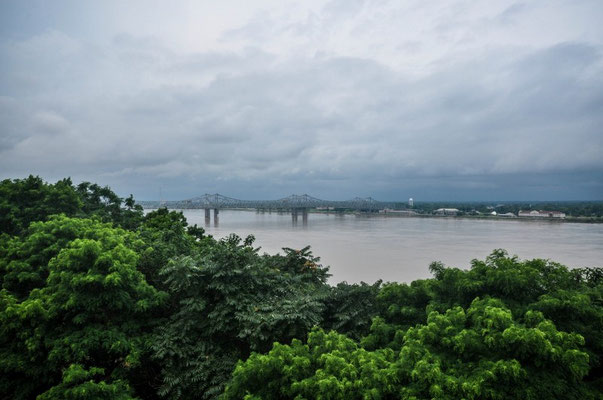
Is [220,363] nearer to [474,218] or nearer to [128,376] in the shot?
[128,376]

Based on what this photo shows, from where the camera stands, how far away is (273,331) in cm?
635

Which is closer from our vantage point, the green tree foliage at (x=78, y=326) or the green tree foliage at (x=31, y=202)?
the green tree foliage at (x=78, y=326)

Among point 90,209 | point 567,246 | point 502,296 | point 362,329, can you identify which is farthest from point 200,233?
point 567,246

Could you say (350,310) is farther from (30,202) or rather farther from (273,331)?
(30,202)

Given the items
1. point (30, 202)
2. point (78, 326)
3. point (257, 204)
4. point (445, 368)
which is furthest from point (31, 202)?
point (257, 204)

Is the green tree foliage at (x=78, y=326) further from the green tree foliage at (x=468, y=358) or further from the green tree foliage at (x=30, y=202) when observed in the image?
the green tree foliage at (x=30, y=202)

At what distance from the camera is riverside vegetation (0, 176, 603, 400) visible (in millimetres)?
4266

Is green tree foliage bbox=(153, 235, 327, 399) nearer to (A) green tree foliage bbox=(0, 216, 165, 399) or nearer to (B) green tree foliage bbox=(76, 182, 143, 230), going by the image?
(A) green tree foliage bbox=(0, 216, 165, 399)

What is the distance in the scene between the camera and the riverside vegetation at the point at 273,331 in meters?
4.27

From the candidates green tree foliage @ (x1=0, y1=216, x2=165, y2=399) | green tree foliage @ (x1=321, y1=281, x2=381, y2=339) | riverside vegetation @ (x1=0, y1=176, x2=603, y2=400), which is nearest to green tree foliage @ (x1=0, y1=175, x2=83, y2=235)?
riverside vegetation @ (x1=0, y1=176, x2=603, y2=400)

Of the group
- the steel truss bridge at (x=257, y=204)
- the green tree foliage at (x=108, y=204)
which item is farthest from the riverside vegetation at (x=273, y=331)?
the steel truss bridge at (x=257, y=204)

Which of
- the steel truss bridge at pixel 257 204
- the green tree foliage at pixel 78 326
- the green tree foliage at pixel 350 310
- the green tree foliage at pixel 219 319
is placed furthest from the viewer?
the steel truss bridge at pixel 257 204

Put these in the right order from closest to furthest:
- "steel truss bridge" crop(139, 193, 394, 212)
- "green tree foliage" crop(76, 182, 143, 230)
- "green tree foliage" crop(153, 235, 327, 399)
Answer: "green tree foliage" crop(153, 235, 327, 399) < "green tree foliage" crop(76, 182, 143, 230) < "steel truss bridge" crop(139, 193, 394, 212)

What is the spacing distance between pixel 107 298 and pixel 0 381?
2197 millimetres
